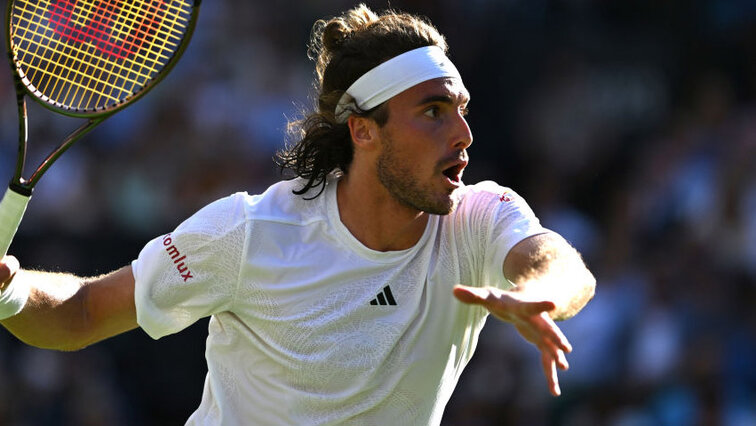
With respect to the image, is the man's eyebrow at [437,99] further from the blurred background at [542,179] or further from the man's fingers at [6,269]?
the blurred background at [542,179]

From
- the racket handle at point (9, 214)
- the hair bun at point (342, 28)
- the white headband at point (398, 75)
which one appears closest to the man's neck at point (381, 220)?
the white headband at point (398, 75)

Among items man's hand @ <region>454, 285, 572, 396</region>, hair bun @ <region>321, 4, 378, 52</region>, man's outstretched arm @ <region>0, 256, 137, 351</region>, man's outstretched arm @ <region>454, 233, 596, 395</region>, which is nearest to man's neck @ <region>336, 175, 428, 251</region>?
man's outstretched arm @ <region>454, 233, 596, 395</region>

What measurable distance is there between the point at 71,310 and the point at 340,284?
0.96 meters

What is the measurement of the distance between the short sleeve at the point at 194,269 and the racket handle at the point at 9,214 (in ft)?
2.10

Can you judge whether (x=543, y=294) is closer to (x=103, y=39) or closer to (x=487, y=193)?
(x=487, y=193)

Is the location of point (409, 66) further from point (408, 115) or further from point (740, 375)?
point (740, 375)

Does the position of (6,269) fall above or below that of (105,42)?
below

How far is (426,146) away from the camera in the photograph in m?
4.40

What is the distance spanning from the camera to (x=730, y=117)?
8.71 meters

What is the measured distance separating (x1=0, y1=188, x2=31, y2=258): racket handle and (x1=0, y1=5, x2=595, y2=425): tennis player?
1.08ft

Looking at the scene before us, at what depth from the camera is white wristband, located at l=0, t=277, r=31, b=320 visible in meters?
3.98

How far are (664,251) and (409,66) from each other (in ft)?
13.9

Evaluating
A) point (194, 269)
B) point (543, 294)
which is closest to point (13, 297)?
point (194, 269)

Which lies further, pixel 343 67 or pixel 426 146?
pixel 343 67
